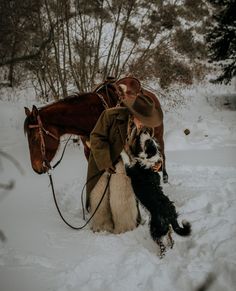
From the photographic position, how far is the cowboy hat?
10.2 feet

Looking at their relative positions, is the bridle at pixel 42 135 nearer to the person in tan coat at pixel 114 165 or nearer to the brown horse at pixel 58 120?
the brown horse at pixel 58 120

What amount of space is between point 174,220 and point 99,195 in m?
0.90

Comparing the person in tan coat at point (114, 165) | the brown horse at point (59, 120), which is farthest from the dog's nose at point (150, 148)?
the brown horse at point (59, 120)

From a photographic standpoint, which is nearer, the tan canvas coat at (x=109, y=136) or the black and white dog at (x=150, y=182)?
the black and white dog at (x=150, y=182)

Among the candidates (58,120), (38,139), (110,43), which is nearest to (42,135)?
(38,139)

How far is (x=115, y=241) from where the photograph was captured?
3.49m

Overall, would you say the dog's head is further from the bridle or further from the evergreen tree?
the evergreen tree

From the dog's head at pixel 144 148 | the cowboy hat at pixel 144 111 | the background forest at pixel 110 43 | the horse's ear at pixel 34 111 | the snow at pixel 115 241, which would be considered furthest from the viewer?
the background forest at pixel 110 43

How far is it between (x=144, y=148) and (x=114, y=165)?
490mm

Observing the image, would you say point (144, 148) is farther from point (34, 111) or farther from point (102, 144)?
point (34, 111)

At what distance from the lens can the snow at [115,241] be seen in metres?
2.73

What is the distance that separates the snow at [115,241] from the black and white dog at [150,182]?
0.26 metres

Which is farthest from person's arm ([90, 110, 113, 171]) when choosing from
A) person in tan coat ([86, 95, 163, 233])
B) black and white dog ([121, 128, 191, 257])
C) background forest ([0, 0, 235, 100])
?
background forest ([0, 0, 235, 100])

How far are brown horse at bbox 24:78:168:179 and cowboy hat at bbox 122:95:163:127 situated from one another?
0.76m
